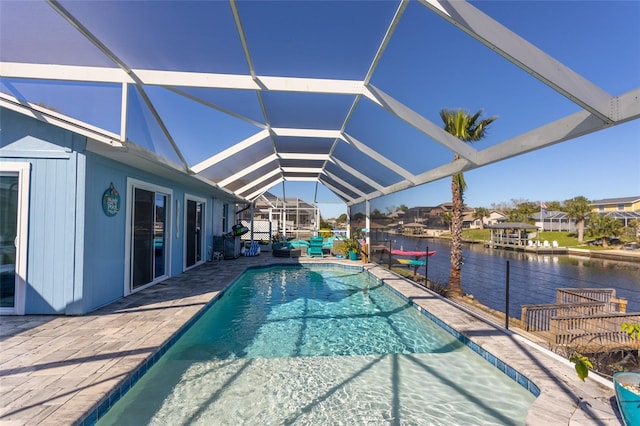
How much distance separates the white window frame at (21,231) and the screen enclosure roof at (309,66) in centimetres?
87

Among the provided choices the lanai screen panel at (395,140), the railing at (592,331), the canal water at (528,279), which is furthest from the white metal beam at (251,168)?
the railing at (592,331)

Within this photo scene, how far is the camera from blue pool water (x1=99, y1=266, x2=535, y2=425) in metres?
2.89

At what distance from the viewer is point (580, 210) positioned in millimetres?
Result: 33906

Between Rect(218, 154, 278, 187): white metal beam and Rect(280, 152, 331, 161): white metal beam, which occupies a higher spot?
Rect(280, 152, 331, 161): white metal beam

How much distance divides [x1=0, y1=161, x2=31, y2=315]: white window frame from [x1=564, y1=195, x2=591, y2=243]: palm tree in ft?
143

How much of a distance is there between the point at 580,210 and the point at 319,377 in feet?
136

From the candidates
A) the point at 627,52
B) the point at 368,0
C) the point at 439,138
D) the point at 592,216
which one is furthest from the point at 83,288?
the point at 592,216

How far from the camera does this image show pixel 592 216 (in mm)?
33656

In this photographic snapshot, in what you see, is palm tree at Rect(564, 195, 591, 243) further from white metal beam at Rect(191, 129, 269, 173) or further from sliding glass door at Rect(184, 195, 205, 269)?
sliding glass door at Rect(184, 195, 205, 269)

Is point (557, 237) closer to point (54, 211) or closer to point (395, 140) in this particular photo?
point (395, 140)

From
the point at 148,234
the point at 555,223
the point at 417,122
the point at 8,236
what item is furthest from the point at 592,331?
the point at 555,223

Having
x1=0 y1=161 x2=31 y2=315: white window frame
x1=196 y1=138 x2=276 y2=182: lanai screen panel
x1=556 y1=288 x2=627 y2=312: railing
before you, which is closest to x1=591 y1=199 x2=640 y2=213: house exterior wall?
x1=556 y1=288 x2=627 y2=312: railing

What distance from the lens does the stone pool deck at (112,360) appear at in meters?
2.49

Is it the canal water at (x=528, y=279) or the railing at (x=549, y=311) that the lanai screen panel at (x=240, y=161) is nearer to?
the canal water at (x=528, y=279)
